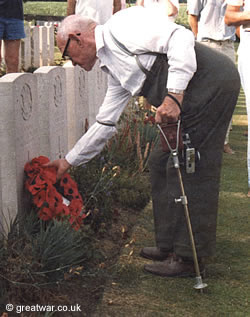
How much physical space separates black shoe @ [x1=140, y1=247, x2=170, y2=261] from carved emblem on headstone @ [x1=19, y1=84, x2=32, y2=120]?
3.70 feet

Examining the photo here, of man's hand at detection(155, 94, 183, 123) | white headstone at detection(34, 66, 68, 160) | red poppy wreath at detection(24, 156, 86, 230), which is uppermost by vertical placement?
man's hand at detection(155, 94, 183, 123)

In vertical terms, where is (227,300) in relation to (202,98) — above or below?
below

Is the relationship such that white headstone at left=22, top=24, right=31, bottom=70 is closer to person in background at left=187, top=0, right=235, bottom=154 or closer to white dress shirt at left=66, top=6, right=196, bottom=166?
person in background at left=187, top=0, right=235, bottom=154

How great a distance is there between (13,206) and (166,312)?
1043 mm

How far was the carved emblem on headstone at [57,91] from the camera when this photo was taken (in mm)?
4328

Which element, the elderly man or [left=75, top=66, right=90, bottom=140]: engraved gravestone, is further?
[left=75, top=66, right=90, bottom=140]: engraved gravestone

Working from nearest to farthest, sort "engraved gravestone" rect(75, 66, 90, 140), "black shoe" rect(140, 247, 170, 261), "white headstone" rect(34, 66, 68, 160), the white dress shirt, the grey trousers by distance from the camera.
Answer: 1. the white dress shirt
2. the grey trousers
3. "black shoe" rect(140, 247, 170, 261)
4. "white headstone" rect(34, 66, 68, 160)
5. "engraved gravestone" rect(75, 66, 90, 140)

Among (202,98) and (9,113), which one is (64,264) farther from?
(202,98)

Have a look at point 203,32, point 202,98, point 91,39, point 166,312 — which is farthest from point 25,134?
point 203,32

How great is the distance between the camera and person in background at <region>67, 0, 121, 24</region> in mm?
6219

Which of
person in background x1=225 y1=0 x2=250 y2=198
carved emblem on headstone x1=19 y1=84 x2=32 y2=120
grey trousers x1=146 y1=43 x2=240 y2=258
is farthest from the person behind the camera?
person in background x1=225 y1=0 x2=250 y2=198

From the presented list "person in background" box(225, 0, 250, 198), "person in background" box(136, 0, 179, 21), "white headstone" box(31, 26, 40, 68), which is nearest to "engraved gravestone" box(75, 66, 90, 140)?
"person in background" box(225, 0, 250, 198)

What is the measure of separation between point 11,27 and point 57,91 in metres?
2.02

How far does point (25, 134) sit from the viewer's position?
3.61 m
